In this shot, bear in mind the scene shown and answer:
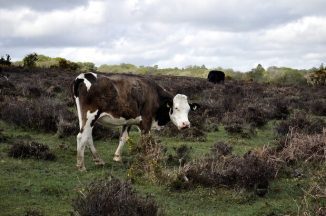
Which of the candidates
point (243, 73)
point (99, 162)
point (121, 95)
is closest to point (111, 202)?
point (99, 162)

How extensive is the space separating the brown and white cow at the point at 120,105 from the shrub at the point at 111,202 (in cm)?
423

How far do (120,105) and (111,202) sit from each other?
5.36 m

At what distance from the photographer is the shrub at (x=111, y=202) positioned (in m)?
6.27

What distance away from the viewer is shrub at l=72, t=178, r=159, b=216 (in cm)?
627

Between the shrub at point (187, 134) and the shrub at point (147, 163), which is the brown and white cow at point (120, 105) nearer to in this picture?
the shrub at point (147, 163)

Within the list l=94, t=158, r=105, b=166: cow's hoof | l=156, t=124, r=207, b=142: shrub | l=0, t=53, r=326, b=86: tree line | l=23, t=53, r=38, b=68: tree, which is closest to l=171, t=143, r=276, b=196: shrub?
l=94, t=158, r=105, b=166: cow's hoof

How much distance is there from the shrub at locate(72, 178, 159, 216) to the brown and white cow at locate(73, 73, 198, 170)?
4.23m

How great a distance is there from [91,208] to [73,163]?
5.29 m

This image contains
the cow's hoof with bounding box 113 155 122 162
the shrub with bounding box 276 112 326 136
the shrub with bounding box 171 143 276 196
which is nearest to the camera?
the shrub with bounding box 171 143 276 196

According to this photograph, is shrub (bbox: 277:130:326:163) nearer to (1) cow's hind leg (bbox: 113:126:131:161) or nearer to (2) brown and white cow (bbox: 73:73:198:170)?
(2) brown and white cow (bbox: 73:73:198:170)

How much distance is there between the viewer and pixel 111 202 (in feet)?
20.8

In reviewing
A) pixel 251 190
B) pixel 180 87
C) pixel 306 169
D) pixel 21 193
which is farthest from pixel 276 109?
pixel 21 193

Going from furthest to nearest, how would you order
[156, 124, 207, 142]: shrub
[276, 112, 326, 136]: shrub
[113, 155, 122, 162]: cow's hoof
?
[276, 112, 326, 136]: shrub < [156, 124, 207, 142]: shrub < [113, 155, 122, 162]: cow's hoof

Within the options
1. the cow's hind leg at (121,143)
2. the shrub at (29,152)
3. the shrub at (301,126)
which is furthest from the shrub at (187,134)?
the shrub at (29,152)
